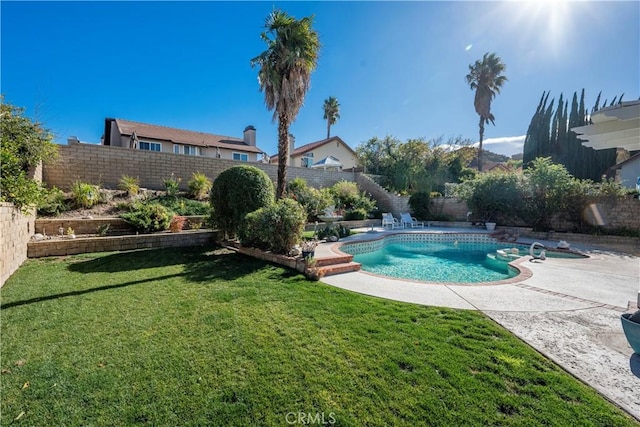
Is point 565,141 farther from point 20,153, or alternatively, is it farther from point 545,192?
point 20,153

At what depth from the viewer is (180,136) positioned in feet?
75.7

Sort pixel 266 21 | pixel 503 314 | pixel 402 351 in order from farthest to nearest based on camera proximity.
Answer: pixel 266 21 → pixel 503 314 → pixel 402 351

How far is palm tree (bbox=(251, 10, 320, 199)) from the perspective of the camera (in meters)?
11.0

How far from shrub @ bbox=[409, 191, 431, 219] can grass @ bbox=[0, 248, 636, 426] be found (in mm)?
16021

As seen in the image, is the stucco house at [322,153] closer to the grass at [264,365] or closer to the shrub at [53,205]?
the shrub at [53,205]

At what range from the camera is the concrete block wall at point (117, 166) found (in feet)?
39.9

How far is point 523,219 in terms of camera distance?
15.4m

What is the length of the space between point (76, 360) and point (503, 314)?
19.3 feet

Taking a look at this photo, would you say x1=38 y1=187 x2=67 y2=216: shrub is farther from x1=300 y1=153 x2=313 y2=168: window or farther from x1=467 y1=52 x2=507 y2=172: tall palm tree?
x1=467 y1=52 x2=507 y2=172: tall palm tree

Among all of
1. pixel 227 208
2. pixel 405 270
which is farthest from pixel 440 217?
pixel 227 208

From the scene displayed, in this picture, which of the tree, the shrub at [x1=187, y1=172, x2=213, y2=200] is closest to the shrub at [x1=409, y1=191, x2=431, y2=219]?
the shrub at [x1=187, y1=172, x2=213, y2=200]

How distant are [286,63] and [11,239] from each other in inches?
408

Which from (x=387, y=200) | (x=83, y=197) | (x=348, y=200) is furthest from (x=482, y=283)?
(x=387, y=200)

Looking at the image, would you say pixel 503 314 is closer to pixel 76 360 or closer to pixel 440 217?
pixel 76 360
